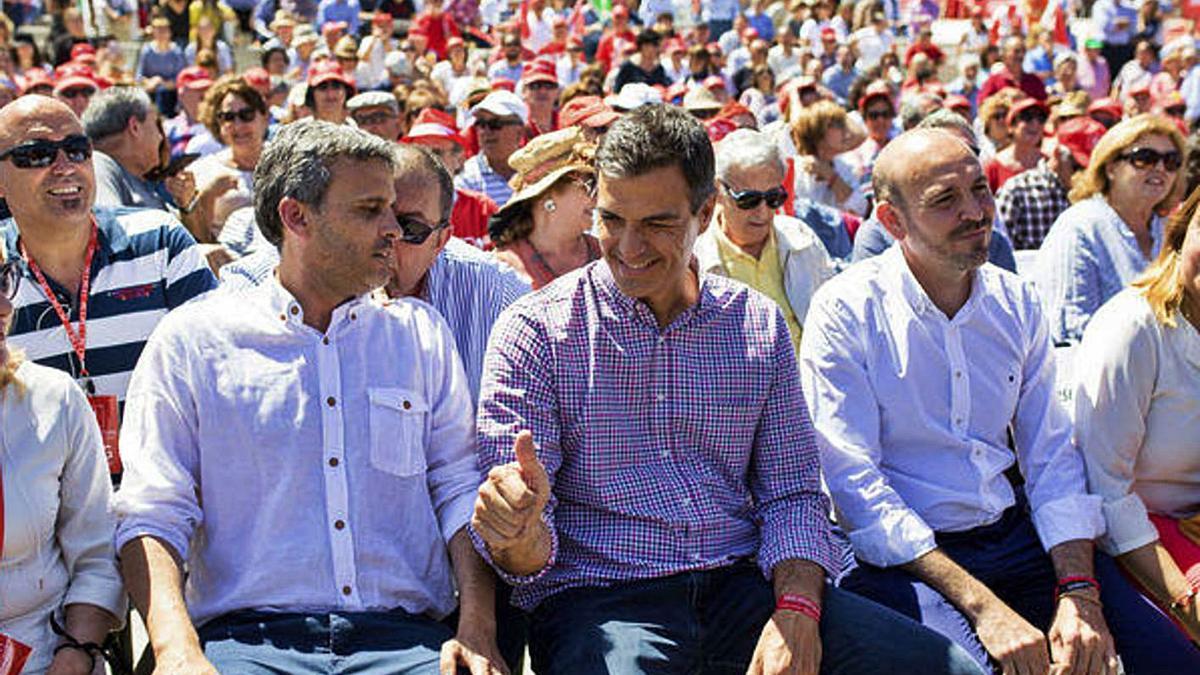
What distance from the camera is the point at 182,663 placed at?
281cm

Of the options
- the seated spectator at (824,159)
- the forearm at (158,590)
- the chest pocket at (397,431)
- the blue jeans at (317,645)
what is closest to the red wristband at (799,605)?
the blue jeans at (317,645)

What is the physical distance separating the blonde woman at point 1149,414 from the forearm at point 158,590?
2.30 meters

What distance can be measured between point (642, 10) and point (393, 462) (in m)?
20.1

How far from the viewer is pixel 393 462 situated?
3.19 metres

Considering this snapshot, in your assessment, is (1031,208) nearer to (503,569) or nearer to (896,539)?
(896,539)

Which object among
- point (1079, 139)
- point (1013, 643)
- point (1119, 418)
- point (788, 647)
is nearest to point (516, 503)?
point (788, 647)

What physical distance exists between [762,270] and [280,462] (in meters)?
2.87

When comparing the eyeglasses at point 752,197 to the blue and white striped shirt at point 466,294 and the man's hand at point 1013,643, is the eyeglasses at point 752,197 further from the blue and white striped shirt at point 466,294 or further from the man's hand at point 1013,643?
the man's hand at point 1013,643

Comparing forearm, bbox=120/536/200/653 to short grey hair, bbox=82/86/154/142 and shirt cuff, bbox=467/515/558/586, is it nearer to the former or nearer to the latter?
shirt cuff, bbox=467/515/558/586

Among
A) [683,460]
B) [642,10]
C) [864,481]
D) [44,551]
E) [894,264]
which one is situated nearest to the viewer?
[44,551]

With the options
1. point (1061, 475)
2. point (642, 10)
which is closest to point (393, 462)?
point (1061, 475)

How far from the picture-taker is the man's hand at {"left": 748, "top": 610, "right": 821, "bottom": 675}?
305 cm

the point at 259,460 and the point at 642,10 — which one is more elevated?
the point at 259,460

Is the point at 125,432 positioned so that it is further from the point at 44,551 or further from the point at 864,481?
the point at 864,481
